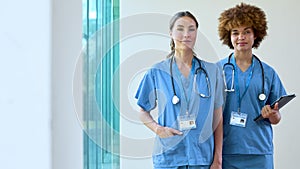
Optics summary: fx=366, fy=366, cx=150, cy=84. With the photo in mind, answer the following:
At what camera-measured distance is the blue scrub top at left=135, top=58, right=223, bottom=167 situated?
5.29ft

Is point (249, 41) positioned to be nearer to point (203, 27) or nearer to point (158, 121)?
point (203, 27)

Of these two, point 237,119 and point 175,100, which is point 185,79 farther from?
point 237,119

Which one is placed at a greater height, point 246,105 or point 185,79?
point 185,79

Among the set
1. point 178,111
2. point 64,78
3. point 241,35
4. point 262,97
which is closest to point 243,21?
point 241,35

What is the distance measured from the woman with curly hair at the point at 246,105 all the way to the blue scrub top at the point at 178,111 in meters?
0.15

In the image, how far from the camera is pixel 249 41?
189 cm

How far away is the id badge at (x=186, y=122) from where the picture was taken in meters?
1.60

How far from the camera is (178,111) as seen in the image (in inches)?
63.5

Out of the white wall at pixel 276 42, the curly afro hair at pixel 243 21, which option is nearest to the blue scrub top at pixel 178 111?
the white wall at pixel 276 42
